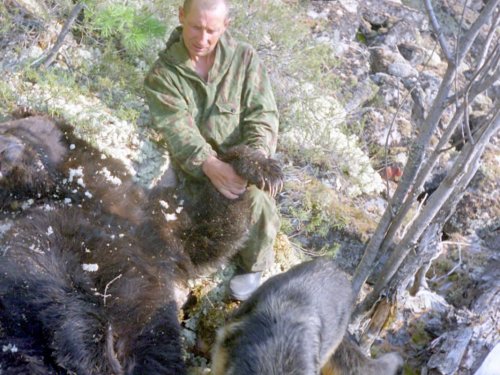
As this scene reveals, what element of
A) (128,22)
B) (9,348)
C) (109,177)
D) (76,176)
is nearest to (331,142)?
(128,22)

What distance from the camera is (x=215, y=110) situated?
426 cm

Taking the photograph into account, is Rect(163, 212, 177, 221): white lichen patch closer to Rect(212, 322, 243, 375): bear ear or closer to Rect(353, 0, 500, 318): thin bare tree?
Rect(212, 322, 243, 375): bear ear

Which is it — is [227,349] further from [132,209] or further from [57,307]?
[132,209]

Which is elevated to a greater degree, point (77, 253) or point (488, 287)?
point (77, 253)

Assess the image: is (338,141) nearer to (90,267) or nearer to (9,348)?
(90,267)

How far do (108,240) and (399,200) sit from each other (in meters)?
2.46

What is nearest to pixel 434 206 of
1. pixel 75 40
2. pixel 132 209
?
pixel 132 209

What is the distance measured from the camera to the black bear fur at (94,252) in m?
2.87

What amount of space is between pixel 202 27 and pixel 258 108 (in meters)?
0.79

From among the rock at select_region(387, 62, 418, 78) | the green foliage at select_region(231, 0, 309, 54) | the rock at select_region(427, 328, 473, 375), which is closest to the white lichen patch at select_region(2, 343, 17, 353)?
the rock at select_region(427, 328, 473, 375)

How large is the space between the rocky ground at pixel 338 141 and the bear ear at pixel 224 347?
0.38m

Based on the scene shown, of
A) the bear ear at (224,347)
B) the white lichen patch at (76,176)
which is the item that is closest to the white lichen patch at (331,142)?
the white lichen patch at (76,176)

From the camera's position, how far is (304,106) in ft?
20.6

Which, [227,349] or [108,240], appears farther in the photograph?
[108,240]
